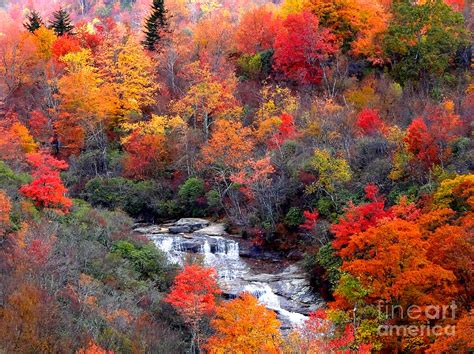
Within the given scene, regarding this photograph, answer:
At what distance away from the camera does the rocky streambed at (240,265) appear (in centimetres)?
3422

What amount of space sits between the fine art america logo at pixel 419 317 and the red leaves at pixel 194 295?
830 centimetres

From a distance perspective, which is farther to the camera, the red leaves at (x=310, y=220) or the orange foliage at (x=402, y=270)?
the red leaves at (x=310, y=220)

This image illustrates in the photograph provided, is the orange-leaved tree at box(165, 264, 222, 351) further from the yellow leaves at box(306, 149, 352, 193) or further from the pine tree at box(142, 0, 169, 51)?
the pine tree at box(142, 0, 169, 51)

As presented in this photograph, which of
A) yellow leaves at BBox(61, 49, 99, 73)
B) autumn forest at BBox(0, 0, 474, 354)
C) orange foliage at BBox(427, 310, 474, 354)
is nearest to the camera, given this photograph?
orange foliage at BBox(427, 310, 474, 354)

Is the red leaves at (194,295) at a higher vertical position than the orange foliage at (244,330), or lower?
higher

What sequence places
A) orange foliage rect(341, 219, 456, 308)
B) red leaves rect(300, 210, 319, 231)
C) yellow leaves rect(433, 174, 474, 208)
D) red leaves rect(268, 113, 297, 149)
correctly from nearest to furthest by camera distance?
orange foliage rect(341, 219, 456, 308)
yellow leaves rect(433, 174, 474, 208)
red leaves rect(300, 210, 319, 231)
red leaves rect(268, 113, 297, 149)

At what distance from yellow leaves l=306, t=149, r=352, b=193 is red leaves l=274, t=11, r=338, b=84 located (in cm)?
1880

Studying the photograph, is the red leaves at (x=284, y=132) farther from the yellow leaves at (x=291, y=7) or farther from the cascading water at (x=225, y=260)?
the yellow leaves at (x=291, y=7)

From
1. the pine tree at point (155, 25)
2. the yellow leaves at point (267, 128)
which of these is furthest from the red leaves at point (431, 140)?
the pine tree at point (155, 25)

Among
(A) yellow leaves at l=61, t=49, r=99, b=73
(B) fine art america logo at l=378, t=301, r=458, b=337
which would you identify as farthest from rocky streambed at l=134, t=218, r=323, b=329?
(A) yellow leaves at l=61, t=49, r=99, b=73

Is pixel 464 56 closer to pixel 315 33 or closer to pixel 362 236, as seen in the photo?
pixel 315 33

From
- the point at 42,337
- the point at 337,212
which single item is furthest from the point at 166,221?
the point at 42,337

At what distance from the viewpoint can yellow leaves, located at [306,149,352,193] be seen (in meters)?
39.7

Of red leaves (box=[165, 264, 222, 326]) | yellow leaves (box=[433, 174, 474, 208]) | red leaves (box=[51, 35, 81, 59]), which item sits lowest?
red leaves (box=[165, 264, 222, 326])
